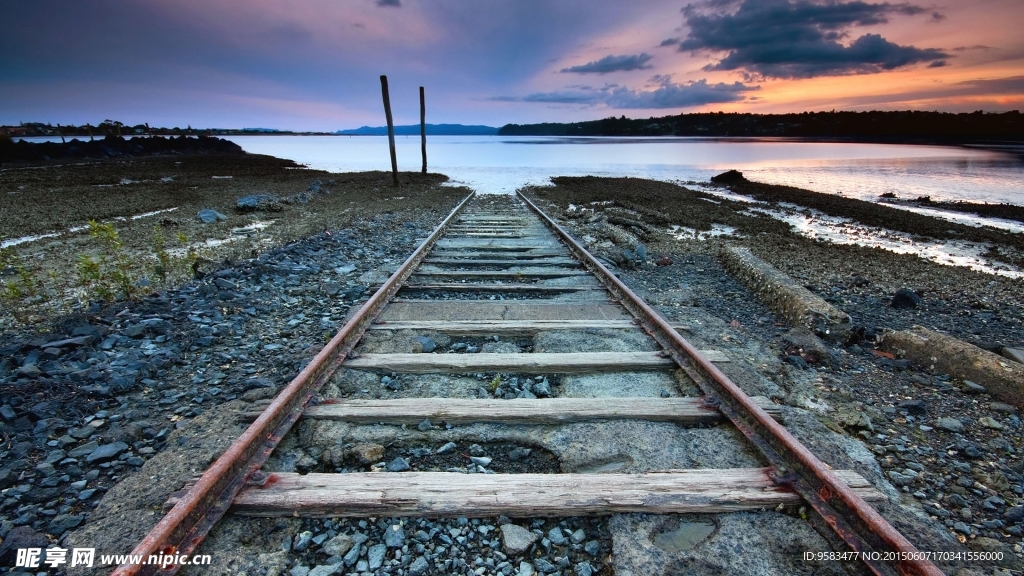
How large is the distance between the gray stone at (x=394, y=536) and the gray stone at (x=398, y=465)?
1.25ft

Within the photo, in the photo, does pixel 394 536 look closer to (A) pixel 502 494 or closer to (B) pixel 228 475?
(A) pixel 502 494

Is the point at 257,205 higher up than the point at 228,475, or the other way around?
the point at 257,205

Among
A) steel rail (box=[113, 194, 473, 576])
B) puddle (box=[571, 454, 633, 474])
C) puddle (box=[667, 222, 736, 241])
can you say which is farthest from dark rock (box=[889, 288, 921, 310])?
steel rail (box=[113, 194, 473, 576])

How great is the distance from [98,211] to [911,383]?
1695 centimetres

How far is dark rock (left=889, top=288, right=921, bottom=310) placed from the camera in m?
5.72

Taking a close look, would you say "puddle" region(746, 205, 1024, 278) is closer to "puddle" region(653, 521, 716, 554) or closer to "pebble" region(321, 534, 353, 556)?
"puddle" region(653, 521, 716, 554)

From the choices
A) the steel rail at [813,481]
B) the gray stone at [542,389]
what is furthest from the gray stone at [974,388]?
the gray stone at [542,389]

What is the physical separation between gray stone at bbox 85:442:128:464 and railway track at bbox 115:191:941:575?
0.64 metres

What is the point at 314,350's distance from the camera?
3.81 m

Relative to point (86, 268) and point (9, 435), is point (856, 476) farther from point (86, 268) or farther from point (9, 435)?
point (86, 268)

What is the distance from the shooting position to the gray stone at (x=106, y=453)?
248 cm

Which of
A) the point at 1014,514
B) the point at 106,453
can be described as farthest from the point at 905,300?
the point at 106,453

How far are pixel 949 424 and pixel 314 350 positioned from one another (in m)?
4.45

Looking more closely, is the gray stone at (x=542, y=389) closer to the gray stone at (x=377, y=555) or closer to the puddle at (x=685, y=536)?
the puddle at (x=685, y=536)
